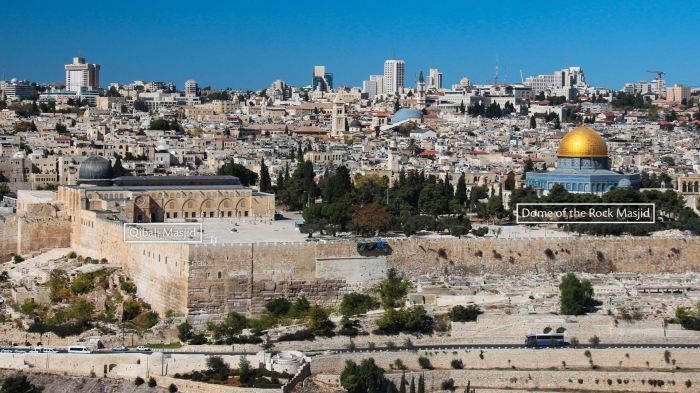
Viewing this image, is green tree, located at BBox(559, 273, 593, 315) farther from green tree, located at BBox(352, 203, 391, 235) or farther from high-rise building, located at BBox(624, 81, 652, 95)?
high-rise building, located at BBox(624, 81, 652, 95)

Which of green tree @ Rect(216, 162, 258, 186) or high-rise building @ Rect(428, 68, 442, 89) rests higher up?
high-rise building @ Rect(428, 68, 442, 89)

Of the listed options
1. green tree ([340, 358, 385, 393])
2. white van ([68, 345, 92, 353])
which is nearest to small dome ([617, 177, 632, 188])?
green tree ([340, 358, 385, 393])

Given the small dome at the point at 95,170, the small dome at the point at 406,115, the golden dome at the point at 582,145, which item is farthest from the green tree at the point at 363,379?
the small dome at the point at 406,115

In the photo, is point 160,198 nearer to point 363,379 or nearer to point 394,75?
point 363,379

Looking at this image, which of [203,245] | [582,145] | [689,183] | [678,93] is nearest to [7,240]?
[203,245]

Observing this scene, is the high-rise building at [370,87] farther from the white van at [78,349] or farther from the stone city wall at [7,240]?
the white van at [78,349]

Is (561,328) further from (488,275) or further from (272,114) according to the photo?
(272,114)
